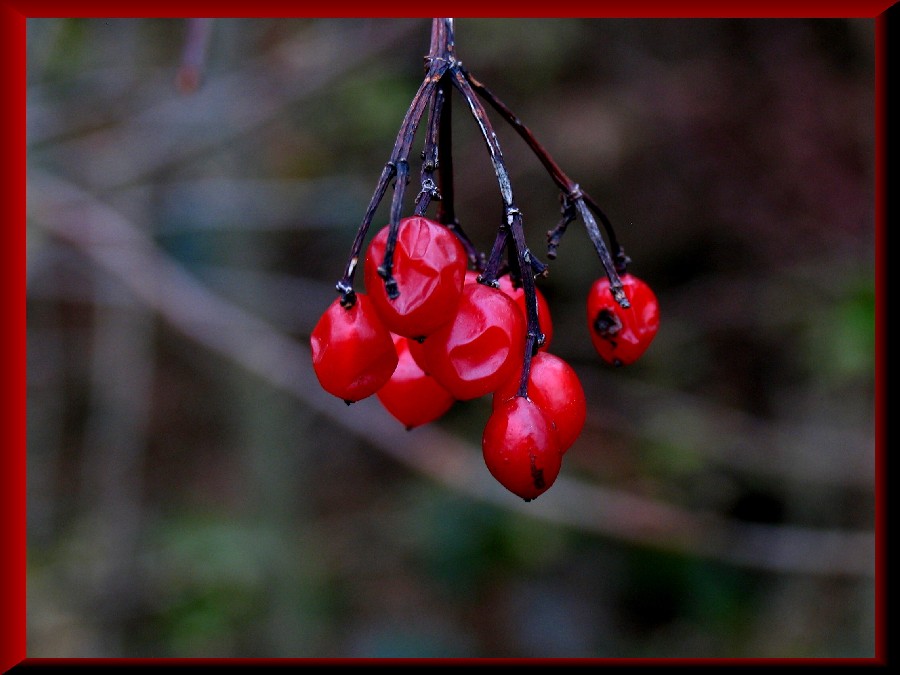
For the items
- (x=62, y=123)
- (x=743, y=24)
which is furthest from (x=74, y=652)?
(x=743, y=24)

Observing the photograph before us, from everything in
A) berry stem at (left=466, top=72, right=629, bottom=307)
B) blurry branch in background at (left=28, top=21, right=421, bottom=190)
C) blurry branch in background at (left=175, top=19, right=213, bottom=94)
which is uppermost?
blurry branch in background at (left=28, top=21, right=421, bottom=190)

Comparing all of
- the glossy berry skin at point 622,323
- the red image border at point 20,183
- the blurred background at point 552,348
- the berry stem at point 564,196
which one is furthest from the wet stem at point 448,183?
the blurred background at point 552,348

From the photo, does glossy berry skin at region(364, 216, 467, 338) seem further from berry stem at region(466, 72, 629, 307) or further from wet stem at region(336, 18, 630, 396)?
berry stem at region(466, 72, 629, 307)

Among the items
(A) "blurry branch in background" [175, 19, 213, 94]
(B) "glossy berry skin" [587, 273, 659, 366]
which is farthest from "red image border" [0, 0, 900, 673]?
(B) "glossy berry skin" [587, 273, 659, 366]

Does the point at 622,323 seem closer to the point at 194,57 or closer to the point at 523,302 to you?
the point at 523,302

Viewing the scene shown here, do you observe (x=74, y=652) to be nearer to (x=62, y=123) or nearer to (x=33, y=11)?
(x=62, y=123)
